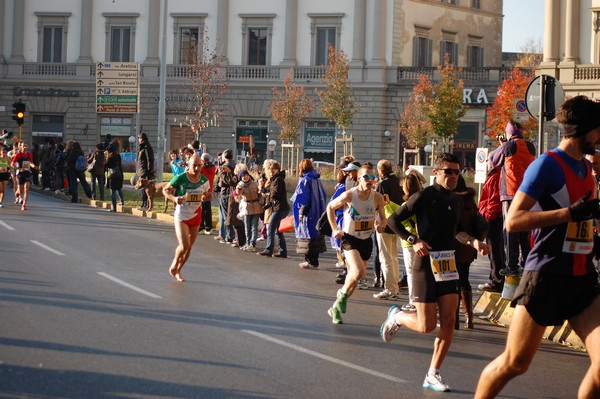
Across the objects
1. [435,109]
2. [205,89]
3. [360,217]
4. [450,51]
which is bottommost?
[360,217]

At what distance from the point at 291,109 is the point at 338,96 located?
2.80 meters

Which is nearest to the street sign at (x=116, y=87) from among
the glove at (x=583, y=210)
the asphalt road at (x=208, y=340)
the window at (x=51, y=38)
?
the asphalt road at (x=208, y=340)

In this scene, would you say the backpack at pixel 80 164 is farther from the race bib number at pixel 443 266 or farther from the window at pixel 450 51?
the window at pixel 450 51

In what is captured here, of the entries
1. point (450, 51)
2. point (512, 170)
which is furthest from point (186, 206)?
point (450, 51)

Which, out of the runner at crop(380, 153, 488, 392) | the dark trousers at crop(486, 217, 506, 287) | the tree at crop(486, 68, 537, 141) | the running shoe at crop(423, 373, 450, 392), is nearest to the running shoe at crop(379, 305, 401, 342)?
the runner at crop(380, 153, 488, 392)

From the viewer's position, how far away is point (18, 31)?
6675 cm

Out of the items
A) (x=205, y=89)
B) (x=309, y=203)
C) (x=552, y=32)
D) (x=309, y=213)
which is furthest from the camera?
(x=205, y=89)

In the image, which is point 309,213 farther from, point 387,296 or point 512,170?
point 512,170

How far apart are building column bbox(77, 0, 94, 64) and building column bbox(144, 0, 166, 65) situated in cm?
353

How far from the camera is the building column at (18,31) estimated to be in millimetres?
66750

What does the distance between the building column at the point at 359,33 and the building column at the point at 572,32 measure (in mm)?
13471

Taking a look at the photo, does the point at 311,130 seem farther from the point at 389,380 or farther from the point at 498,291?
the point at 389,380

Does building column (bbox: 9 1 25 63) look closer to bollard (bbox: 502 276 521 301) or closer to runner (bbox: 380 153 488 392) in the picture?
bollard (bbox: 502 276 521 301)

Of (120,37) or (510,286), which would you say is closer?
(510,286)
